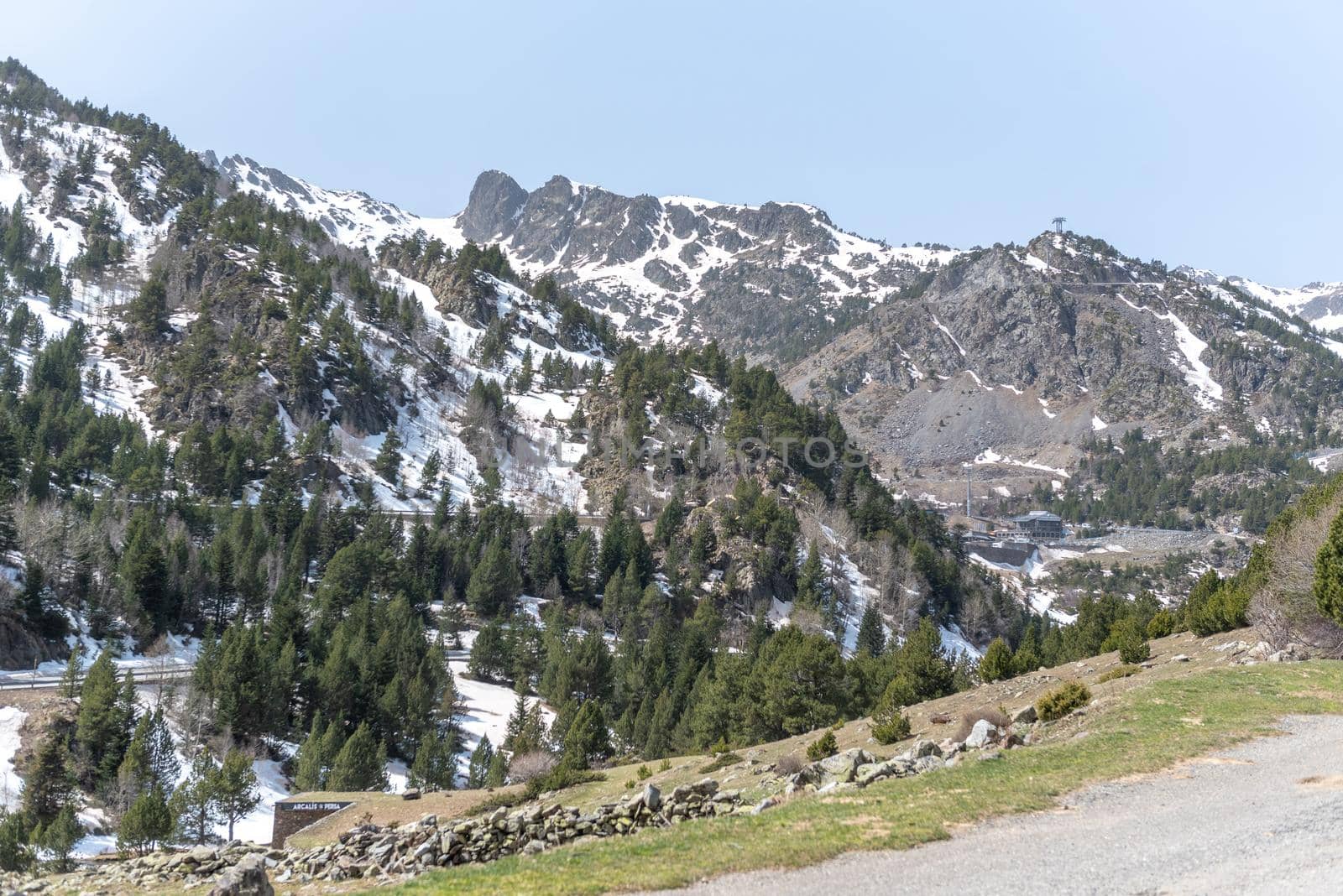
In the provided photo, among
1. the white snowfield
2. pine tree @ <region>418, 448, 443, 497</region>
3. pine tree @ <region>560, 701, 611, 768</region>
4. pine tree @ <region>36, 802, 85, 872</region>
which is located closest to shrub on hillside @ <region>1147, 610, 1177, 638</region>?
pine tree @ <region>560, 701, 611, 768</region>

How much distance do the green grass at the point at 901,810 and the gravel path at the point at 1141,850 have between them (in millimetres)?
495

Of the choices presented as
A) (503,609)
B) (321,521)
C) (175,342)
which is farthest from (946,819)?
(175,342)

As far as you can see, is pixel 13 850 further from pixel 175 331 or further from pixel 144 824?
pixel 175 331

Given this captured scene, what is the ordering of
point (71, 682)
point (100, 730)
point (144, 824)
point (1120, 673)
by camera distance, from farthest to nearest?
1. point (71, 682)
2. point (100, 730)
3. point (144, 824)
4. point (1120, 673)

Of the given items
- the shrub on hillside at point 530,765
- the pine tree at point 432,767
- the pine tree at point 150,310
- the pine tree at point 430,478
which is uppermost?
the pine tree at point 150,310

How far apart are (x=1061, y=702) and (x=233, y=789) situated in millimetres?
42467

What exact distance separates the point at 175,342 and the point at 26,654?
86.7 metres

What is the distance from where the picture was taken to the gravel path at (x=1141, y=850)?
11.6 metres

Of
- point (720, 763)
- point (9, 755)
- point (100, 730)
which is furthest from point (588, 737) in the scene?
point (9, 755)

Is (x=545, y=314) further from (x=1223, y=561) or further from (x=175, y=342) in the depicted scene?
(x=1223, y=561)

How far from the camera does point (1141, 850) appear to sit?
12.9 m

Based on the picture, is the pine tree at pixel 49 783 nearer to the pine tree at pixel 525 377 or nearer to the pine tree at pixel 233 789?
the pine tree at pixel 233 789

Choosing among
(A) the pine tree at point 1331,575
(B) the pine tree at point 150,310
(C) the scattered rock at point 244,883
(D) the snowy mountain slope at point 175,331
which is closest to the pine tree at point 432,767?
(C) the scattered rock at point 244,883

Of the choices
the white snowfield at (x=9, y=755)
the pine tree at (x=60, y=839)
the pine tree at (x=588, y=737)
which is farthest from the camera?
the pine tree at (x=588, y=737)
